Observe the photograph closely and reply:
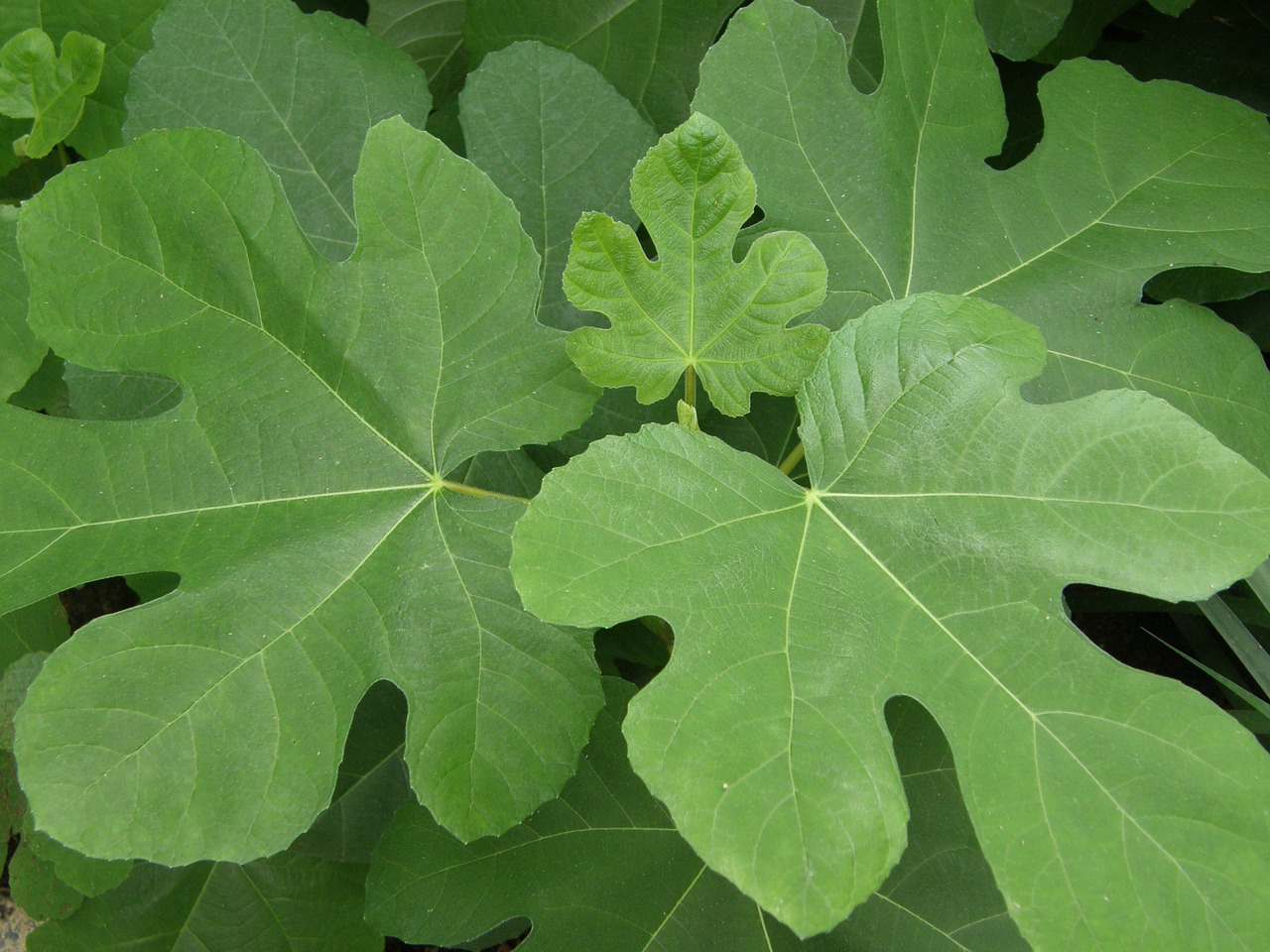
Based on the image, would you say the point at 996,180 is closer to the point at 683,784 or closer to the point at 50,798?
the point at 683,784

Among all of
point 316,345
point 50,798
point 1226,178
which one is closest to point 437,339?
point 316,345

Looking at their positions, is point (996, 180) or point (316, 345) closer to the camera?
point (316, 345)

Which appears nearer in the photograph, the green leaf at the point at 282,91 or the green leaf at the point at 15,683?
the green leaf at the point at 282,91

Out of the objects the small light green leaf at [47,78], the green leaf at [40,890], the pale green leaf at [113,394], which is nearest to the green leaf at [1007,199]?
the pale green leaf at [113,394]

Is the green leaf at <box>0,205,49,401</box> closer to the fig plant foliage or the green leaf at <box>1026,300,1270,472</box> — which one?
the fig plant foliage

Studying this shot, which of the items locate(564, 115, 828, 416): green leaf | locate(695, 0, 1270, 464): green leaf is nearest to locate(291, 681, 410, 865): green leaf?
locate(564, 115, 828, 416): green leaf

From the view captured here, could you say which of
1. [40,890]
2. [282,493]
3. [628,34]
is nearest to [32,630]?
[40,890]

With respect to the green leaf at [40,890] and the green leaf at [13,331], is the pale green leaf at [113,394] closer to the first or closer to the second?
the green leaf at [13,331]
